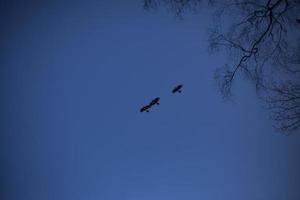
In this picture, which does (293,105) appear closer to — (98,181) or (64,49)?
(98,181)

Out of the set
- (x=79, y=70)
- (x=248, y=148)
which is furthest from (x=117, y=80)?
(x=248, y=148)

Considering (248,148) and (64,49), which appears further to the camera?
(248,148)

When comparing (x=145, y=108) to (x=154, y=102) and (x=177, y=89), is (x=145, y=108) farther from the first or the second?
(x=177, y=89)

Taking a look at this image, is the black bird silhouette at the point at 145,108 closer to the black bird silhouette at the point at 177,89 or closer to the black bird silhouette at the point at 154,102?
the black bird silhouette at the point at 154,102

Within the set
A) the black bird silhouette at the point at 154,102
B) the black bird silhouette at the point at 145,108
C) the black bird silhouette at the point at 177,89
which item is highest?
the black bird silhouette at the point at 177,89

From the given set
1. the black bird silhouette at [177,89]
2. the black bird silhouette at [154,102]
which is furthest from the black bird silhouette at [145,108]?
the black bird silhouette at [177,89]

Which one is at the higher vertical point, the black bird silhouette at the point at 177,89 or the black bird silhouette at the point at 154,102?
the black bird silhouette at the point at 177,89

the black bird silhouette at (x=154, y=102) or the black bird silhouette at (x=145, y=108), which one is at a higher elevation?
the black bird silhouette at (x=154, y=102)

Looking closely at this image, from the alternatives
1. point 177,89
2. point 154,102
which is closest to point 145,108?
point 154,102

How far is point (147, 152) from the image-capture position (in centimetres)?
169

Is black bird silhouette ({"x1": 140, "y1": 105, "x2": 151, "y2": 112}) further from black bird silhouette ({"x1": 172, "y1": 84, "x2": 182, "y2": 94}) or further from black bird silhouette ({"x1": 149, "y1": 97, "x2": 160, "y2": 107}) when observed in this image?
black bird silhouette ({"x1": 172, "y1": 84, "x2": 182, "y2": 94})

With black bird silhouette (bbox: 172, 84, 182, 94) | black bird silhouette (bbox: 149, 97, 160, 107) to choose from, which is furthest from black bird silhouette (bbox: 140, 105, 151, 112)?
black bird silhouette (bbox: 172, 84, 182, 94)

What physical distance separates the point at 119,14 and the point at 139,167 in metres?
0.71

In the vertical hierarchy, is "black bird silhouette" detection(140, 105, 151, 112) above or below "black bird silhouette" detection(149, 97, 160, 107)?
below
